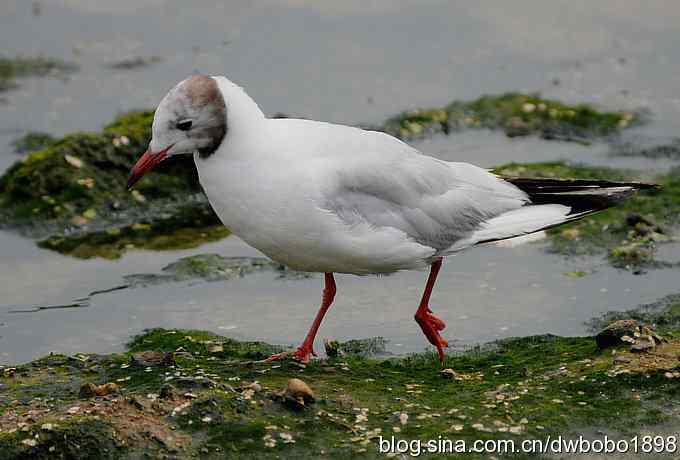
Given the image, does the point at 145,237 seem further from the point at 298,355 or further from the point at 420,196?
the point at 420,196

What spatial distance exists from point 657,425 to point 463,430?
0.96 m

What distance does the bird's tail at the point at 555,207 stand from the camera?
24.9 feet

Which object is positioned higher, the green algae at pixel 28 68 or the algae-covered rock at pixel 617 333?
the green algae at pixel 28 68

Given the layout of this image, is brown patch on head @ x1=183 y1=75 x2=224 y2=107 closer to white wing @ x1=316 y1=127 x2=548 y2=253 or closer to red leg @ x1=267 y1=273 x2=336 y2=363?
white wing @ x1=316 y1=127 x2=548 y2=253

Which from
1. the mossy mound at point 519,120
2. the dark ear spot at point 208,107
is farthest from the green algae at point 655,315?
the mossy mound at point 519,120

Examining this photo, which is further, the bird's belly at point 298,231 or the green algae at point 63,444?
the bird's belly at point 298,231

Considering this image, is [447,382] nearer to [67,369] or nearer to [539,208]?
[539,208]

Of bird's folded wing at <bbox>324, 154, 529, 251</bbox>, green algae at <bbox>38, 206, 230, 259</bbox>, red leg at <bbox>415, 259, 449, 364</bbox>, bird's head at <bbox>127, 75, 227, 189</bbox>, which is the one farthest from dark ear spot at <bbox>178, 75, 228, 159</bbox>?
green algae at <bbox>38, 206, 230, 259</bbox>

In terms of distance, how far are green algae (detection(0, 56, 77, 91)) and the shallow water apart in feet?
0.52

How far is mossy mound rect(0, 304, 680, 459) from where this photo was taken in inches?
223

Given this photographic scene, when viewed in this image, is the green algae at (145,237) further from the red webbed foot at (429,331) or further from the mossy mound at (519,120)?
the red webbed foot at (429,331)

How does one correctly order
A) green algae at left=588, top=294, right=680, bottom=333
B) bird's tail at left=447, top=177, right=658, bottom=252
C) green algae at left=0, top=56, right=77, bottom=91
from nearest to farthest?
bird's tail at left=447, top=177, right=658, bottom=252 → green algae at left=588, top=294, right=680, bottom=333 → green algae at left=0, top=56, right=77, bottom=91

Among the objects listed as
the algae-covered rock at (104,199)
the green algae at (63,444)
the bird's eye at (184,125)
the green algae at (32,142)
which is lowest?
the green algae at (63,444)

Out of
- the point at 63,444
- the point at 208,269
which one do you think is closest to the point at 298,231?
the point at 63,444
